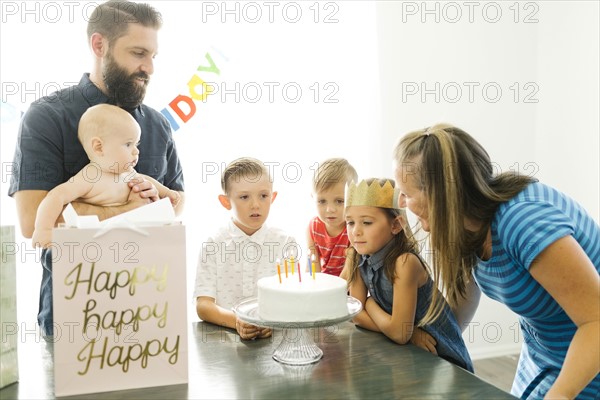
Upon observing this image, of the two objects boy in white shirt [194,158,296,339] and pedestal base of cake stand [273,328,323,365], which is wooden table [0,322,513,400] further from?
boy in white shirt [194,158,296,339]

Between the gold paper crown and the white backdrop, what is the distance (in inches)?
42.0

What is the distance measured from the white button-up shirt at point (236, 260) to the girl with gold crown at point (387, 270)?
0.71ft

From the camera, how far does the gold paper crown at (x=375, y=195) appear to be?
1.41 meters

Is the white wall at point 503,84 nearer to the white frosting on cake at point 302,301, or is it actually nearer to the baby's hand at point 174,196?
the baby's hand at point 174,196

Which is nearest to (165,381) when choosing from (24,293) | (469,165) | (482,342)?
(469,165)

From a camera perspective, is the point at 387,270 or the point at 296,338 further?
the point at 387,270

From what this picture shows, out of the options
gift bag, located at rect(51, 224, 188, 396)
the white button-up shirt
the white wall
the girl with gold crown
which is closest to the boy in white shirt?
the white button-up shirt

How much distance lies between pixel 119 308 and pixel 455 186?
0.66 metres

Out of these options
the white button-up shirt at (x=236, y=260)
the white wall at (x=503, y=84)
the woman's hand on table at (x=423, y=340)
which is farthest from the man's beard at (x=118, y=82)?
the white wall at (x=503, y=84)

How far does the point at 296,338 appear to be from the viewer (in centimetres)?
113

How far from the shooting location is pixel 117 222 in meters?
0.95

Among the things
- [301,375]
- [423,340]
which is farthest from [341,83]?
[301,375]

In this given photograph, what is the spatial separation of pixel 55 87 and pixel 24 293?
84 centimetres

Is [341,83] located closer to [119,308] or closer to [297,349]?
[297,349]
